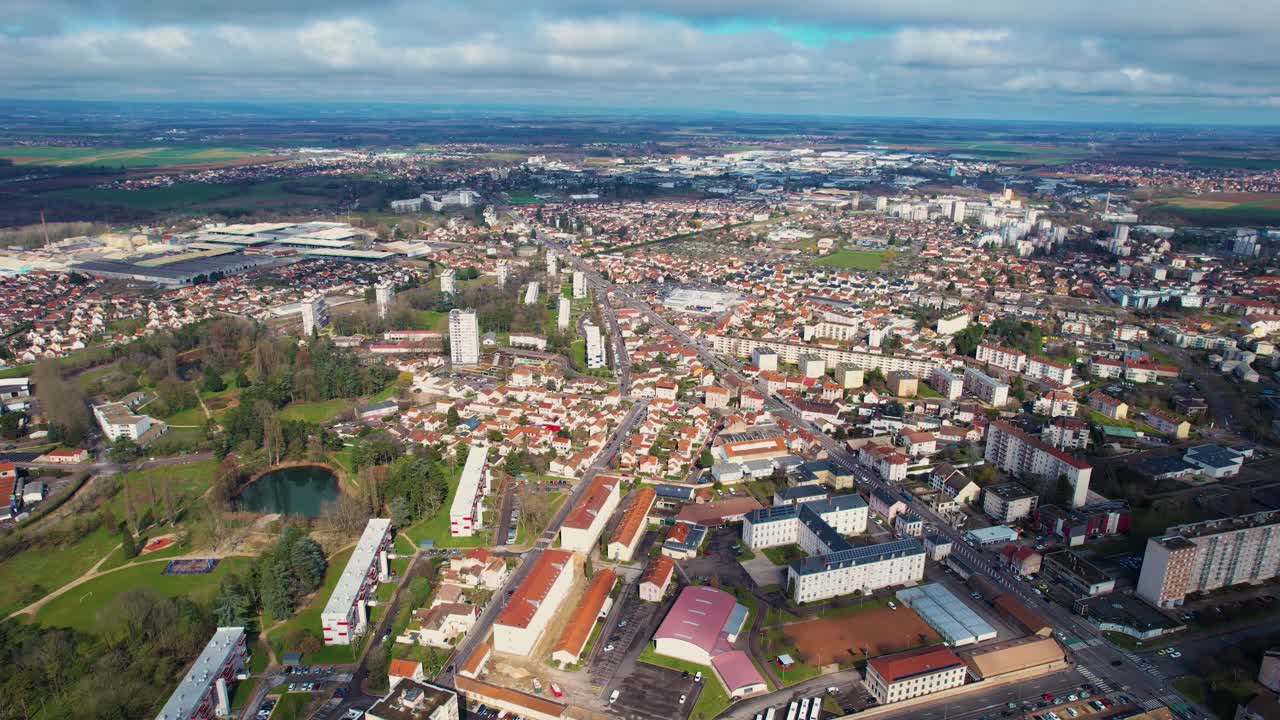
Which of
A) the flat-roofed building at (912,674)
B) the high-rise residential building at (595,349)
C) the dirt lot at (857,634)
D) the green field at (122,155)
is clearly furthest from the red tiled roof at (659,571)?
the green field at (122,155)

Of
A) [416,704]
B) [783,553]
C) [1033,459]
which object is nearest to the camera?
[416,704]

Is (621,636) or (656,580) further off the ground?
(656,580)

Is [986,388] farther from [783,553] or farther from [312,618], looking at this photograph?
[312,618]

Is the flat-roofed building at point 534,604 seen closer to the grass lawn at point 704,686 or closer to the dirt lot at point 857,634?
the grass lawn at point 704,686

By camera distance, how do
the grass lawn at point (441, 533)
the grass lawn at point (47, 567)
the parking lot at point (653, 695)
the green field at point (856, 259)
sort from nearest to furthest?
the parking lot at point (653, 695), the grass lawn at point (47, 567), the grass lawn at point (441, 533), the green field at point (856, 259)

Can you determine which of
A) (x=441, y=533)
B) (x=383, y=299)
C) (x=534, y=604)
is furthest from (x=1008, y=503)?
(x=383, y=299)

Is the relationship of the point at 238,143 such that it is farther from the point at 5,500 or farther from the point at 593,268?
the point at 5,500

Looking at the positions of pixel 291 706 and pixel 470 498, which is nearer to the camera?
pixel 291 706
